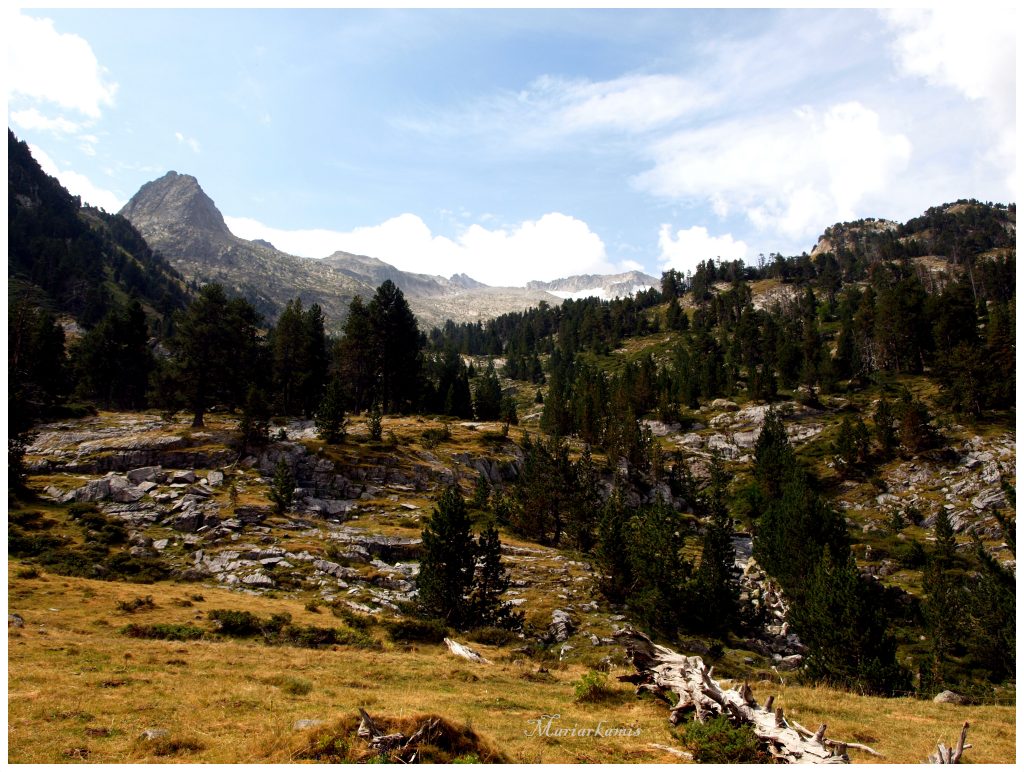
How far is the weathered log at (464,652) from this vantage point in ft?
92.8

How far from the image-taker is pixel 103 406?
288ft

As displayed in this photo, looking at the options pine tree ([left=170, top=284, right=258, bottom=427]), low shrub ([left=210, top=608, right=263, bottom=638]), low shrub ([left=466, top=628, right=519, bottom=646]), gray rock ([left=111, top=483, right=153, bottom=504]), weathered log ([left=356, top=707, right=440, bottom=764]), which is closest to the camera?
weathered log ([left=356, top=707, right=440, bottom=764])

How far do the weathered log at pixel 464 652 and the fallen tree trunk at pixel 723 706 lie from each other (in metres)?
11.1

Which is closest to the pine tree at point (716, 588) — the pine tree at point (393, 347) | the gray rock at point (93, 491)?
the gray rock at point (93, 491)

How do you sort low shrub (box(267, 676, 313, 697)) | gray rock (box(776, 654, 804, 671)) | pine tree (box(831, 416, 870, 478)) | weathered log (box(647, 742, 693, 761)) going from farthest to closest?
pine tree (box(831, 416, 870, 478)) → gray rock (box(776, 654, 804, 671)) → low shrub (box(267, 676, 313, 697)) → weathered log (box(647, 742, 693, 761))

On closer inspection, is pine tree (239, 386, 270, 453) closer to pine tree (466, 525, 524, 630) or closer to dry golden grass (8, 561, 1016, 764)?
dry golden grass (8, 561, 1016, 764)

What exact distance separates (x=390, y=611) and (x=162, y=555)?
2094cm

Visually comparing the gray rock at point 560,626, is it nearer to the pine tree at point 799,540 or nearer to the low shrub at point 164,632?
the low shrub at point 164,632

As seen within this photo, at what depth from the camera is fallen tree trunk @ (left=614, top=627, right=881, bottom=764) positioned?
13.1 m

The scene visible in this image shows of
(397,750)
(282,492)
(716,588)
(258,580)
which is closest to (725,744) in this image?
(397,750)

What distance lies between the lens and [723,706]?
15.6m

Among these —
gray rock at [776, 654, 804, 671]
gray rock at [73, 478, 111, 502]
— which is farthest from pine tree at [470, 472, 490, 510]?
gray rock at [73, 478, 111, 502]

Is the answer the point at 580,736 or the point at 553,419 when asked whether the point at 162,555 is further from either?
the point at 553,419

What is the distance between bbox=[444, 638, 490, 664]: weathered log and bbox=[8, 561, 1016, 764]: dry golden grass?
73cm
